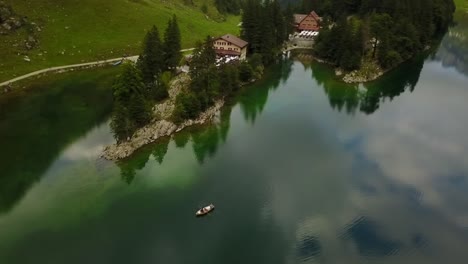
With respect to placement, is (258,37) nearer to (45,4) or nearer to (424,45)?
(424,45)

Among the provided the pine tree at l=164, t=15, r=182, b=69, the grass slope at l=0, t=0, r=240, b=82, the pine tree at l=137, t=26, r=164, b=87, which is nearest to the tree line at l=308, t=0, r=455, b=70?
the grass slope at l=0, t=0, r=240, b=82

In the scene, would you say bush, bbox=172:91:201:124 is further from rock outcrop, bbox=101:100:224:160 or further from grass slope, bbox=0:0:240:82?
grass slope, bbox=0:0:240:82

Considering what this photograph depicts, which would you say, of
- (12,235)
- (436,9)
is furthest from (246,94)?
(436,9)

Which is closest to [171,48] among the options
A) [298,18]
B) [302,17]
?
[298,18]

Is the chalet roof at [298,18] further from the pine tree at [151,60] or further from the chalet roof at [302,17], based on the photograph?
the pine tree at [151,60]

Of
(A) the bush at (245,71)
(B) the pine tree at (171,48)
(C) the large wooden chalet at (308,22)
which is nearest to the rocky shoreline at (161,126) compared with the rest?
(B) the pine tree at (171,48)
